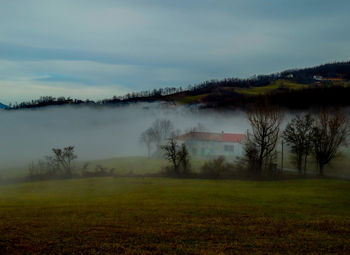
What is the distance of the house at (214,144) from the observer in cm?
9138

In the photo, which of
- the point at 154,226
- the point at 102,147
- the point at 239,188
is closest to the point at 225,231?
the point at 154,226

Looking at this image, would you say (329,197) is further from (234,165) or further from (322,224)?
(234,165)

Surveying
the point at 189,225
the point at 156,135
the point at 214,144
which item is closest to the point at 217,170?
the point at 214,144

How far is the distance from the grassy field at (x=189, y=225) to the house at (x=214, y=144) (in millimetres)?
46582

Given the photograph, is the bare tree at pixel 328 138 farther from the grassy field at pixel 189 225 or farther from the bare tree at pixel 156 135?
the bare tree at pixel 156 135

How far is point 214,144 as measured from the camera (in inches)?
3713

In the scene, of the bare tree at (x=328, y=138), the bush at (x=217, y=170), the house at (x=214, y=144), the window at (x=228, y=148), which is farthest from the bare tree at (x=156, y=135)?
the bare tree at (x=328, y=138)

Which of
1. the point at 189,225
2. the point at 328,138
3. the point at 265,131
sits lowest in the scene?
the point at 189,225

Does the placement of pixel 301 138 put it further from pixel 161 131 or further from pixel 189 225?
pixel 161 131

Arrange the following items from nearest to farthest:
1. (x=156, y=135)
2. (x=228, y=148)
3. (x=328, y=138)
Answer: (x=328, y=138), (x=228, y=148), (x=156, y=135)

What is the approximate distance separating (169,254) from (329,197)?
30631mm

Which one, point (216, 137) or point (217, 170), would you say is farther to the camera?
point (216, 137)

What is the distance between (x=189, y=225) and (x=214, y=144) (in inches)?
2787

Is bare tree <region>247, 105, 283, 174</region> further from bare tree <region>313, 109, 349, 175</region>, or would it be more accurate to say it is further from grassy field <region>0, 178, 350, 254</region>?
grassy field <region>0, 178, 350, 254</region>
